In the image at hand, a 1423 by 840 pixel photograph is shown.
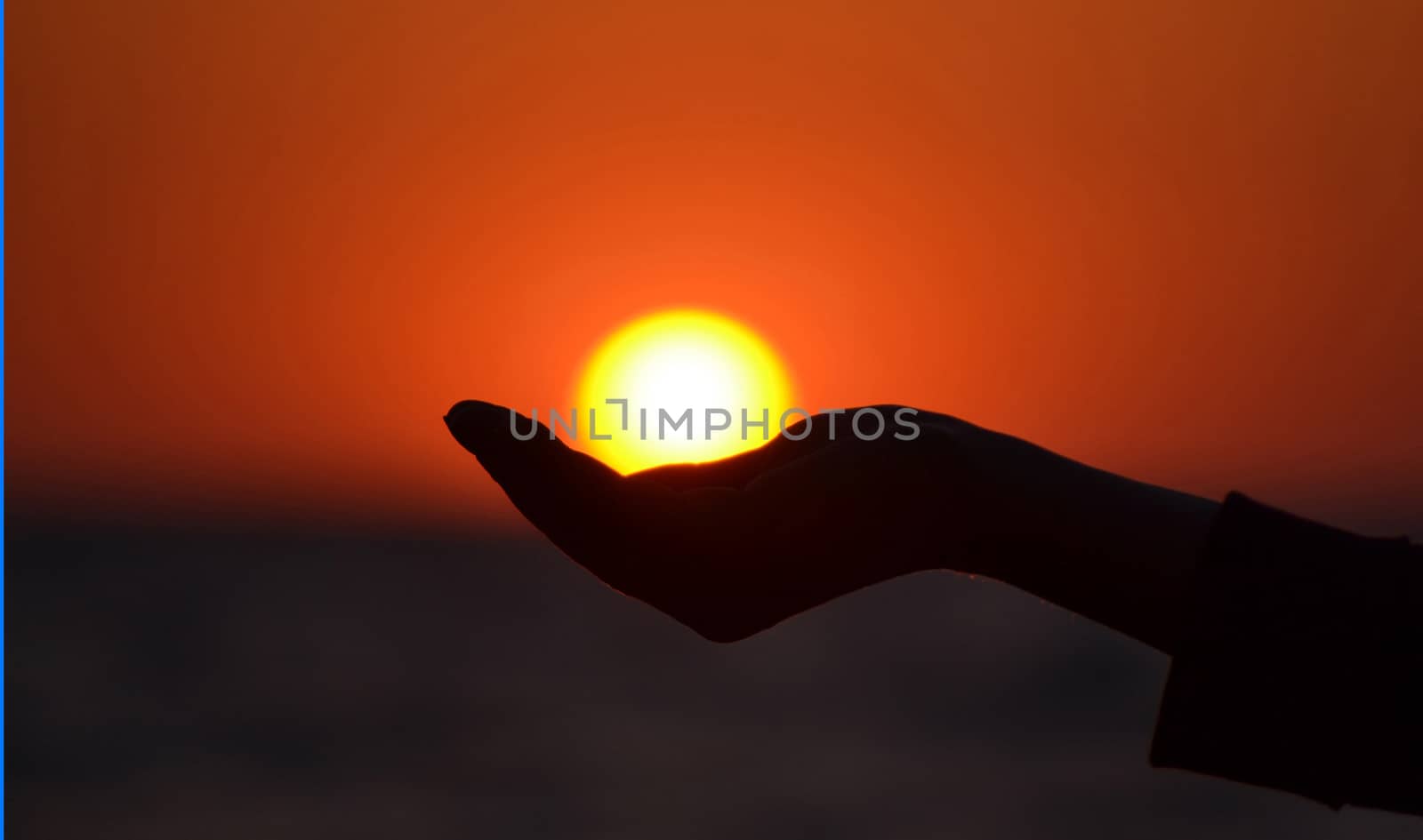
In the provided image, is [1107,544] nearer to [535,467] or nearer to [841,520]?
[841,520]

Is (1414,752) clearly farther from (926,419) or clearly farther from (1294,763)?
(926,419)

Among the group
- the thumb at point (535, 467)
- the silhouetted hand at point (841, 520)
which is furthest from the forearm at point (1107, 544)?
the thumb at point (535, 467)

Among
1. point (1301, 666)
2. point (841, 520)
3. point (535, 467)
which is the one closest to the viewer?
point (1301, 666)

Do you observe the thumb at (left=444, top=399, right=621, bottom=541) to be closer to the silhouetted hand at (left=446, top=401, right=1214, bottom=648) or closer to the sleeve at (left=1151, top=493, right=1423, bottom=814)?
the silhouetted hand at (left=446, top=401, right=1214, bottom=648)

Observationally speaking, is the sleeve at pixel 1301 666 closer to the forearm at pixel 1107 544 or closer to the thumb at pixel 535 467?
the forearm at pixel 1107 544

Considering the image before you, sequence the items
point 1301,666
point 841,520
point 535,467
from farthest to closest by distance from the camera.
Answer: point 535,467
point 841,520
point 1301,666

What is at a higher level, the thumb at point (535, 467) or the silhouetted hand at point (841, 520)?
the thumb at point (535, 467)

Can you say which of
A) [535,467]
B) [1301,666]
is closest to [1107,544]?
[1301,666]
